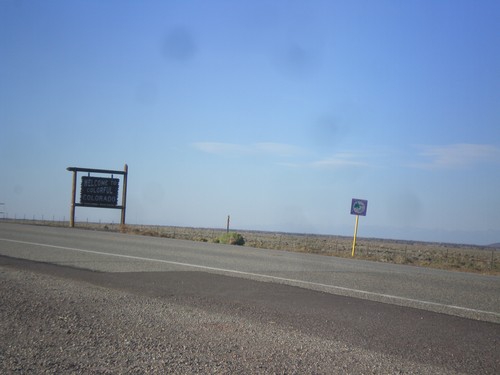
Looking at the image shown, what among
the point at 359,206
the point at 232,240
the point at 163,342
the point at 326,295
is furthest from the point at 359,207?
the point at 163,342

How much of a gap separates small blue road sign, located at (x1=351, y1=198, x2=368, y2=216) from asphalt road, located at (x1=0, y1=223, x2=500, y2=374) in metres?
10.9

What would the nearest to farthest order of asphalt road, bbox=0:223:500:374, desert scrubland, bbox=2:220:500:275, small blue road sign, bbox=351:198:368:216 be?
asphalt road, bbox=0:223:500:374 → desert scrubland, bbox=2:220:500:275 → small blue road sign, bbox=351:198:368:216

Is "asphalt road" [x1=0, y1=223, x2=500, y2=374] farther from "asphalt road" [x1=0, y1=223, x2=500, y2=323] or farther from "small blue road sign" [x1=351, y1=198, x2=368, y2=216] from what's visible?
"small blue road sign" [x1=351, y1=198, x2=368, y2=216]

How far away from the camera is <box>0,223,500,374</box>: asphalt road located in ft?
20.9

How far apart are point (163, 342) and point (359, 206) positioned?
70.3 ft

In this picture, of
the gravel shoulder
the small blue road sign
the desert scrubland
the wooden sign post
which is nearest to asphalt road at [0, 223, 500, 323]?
the gravel shoulder

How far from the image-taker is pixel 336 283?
11484mm

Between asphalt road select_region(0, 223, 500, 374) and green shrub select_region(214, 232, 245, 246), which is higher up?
asphalt road select_region(0, 223, 500, 374)

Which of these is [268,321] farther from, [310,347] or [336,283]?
[336,283]

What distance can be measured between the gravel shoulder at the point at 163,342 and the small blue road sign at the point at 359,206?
1874 centimetres

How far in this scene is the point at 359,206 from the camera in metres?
26.1

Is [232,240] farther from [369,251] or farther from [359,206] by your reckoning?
[369,251]

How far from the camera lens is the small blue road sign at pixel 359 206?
26.0 m

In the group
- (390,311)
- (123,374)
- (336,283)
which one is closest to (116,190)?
(336,283)
